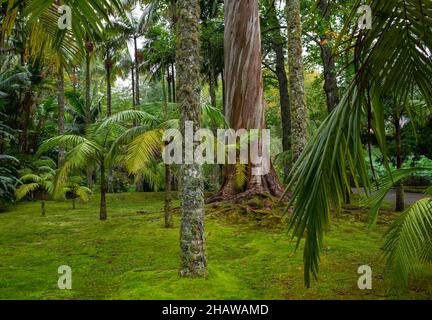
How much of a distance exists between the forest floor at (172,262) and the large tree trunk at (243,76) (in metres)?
1.83

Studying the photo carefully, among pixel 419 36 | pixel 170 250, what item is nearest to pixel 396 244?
pixel 419 36

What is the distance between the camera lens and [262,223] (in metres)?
8.65

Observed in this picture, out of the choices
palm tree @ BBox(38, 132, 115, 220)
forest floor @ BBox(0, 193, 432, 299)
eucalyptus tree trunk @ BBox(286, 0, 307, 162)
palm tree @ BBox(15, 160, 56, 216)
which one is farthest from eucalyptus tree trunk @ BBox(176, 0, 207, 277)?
palm tree @ BBox(15, 160, 56, 216)

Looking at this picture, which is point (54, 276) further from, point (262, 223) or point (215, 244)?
point (262, 223)

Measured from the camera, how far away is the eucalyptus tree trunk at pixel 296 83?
7.58 m

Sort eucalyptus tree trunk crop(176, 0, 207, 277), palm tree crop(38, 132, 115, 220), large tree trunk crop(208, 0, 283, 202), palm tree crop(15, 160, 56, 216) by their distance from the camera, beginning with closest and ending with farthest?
1. eucalyptus tree trunk crop(176, 0, 207, 277)
2. palm tree crop(38, 132, 115, 220)
3. large tree trunk crop(208, 0, 283, 202)
4. palm tree crop(15, 160, 56, 216)

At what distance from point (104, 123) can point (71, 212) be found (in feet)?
14.8

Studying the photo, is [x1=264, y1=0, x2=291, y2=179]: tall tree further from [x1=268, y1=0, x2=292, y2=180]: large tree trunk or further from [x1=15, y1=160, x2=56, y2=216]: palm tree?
[x1=15, y1=160, x2=56, y2=216]: palm tree

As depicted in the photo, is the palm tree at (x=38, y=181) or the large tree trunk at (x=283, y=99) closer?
the palm tree at (x=38, y=181)

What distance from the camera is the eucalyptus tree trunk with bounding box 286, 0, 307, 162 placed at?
7578 millimetres

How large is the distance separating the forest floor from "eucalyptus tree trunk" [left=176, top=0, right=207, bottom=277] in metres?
0.32

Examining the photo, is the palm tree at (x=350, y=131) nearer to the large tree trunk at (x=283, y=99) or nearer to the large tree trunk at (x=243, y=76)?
the large tree trunk at (x=243, y=76)

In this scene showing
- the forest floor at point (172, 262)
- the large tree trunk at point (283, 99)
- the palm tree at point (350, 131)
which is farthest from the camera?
the large tree trunk at point (283, 99)

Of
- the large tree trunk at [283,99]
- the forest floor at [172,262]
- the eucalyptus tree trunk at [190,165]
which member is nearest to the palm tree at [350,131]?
the forest floor at [172,262]
